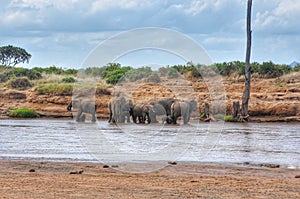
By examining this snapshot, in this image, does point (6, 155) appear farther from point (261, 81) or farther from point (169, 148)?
point (261, 81)

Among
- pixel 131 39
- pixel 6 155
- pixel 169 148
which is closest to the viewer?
pixel 131 39

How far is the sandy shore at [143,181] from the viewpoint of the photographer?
11477 millimetres

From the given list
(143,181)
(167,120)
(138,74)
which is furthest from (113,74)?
(143,181)

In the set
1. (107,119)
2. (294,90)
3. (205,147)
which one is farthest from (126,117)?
(205,147)

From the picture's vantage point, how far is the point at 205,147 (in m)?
21.1

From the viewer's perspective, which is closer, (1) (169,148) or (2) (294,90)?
(1) (169,148)

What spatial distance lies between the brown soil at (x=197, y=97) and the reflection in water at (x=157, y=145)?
819 centimetres

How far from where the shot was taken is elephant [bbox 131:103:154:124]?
34.1 metres

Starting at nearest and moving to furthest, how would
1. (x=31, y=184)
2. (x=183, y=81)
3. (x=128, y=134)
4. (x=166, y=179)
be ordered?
(x=31, y=184), (x=166, y=179), (x=128, y=134), (x=183, y=81)

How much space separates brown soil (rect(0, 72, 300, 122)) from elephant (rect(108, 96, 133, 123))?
3208 mm

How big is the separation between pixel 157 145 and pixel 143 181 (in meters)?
8.10

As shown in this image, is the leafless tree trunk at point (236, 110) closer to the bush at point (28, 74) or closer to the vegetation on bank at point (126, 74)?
the vegetation on bank at point (126, 74)

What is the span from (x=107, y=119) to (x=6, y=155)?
776 inches

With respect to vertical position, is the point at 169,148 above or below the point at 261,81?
below
